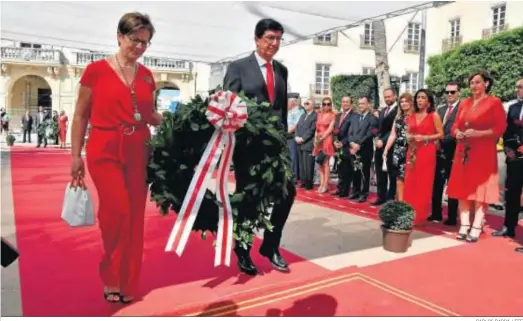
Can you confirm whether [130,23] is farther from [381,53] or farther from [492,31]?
[492,31]

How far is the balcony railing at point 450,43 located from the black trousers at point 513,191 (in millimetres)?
24510

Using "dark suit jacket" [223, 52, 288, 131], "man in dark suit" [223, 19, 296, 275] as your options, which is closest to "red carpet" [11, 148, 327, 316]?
"man in dark suit" [223, 19, 296, 275]

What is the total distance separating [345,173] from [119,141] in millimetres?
5512

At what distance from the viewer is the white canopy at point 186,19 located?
7309 millimetres

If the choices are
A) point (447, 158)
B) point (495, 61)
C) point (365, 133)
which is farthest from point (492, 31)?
point (447, 158)

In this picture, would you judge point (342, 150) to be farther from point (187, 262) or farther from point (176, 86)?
point (176, 86)

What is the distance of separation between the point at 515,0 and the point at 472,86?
23.1 m

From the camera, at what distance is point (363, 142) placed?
287 inches

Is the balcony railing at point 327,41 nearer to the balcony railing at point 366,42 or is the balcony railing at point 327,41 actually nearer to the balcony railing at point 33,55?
the balcony railing at point 366,42

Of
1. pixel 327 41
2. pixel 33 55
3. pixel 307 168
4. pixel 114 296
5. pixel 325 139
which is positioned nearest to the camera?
pixel 114 296

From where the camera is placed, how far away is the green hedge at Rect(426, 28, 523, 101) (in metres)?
19.5

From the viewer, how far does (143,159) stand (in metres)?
2.95

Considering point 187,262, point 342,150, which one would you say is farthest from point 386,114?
point 187,262

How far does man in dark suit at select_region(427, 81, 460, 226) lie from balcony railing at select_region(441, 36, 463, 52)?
23616mm
